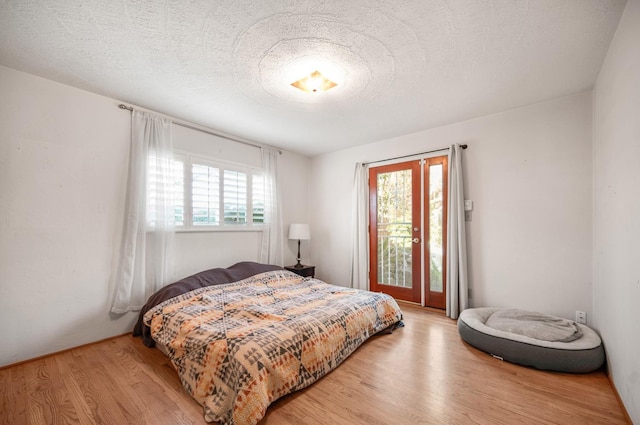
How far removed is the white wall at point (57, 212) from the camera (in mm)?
2309

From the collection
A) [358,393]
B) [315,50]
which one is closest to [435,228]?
[358,393]

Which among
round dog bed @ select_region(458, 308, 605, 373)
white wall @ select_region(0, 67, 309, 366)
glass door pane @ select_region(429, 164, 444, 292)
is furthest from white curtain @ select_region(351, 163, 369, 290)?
white wall @ select_region(0, 67, 309, 366)

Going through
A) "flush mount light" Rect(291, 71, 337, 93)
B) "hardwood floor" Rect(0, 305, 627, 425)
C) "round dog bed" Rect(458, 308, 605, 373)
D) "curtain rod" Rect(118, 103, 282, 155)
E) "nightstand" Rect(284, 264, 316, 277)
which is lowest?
"hardwood floor" Rect(0, 305, 627, 425)

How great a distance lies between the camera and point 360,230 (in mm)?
4359

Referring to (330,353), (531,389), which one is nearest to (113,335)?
(330,353)

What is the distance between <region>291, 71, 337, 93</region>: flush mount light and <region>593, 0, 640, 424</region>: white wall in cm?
199

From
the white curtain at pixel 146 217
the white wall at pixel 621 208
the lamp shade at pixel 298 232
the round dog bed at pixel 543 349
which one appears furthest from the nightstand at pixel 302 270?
the white wall at pixel 621 208

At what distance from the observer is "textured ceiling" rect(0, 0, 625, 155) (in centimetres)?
169

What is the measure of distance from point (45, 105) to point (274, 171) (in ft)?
8.86

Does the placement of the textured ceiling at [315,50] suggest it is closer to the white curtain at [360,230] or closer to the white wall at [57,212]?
the white wall at [57,212]

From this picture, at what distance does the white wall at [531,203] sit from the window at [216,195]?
2705mm

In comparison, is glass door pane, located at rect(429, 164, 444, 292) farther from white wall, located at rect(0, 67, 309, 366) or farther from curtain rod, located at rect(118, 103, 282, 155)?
white wall, located at rect(0, 67, 309, 366)

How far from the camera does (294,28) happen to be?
1834 millimetres

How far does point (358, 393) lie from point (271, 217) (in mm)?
2963
